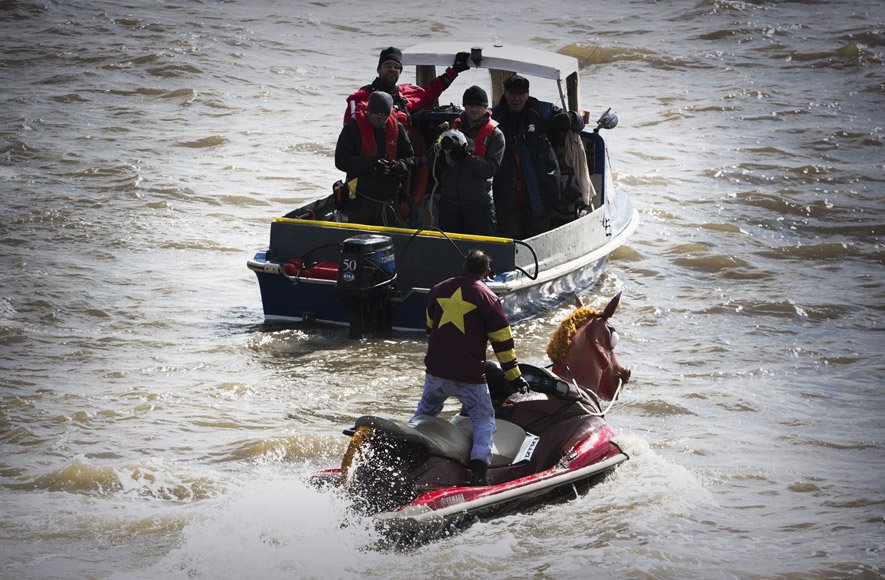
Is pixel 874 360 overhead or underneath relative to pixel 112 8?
underneath

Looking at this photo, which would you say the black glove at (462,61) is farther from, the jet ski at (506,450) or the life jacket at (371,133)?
the jet ski at (506,450)

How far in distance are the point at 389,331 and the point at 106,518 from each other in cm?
416

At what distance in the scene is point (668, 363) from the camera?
10.7m

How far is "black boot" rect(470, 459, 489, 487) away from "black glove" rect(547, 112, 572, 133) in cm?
535

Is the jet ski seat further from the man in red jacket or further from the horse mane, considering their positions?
the man in red jacket

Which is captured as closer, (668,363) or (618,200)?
(668,363)

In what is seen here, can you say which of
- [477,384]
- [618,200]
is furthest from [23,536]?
[618,200]

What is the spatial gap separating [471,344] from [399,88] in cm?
546

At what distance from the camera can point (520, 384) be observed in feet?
24.1

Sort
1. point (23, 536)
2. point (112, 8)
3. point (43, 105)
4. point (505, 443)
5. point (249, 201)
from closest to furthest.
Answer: point (23, 536) → point (505, 443) → point (249, 201) → point (43, 105) → point (112, 8)

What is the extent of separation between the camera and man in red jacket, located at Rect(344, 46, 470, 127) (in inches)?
446

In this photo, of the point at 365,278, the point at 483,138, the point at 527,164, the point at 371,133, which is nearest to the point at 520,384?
the point at 365,278

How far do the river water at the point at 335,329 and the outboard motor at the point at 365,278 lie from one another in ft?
0.97

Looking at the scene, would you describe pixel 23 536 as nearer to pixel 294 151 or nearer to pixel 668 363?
pixel 668 363
